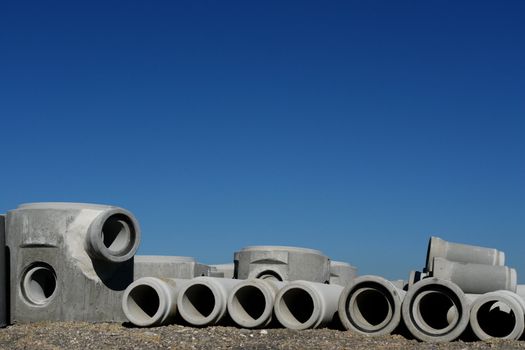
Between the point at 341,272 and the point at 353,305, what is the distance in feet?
49.7

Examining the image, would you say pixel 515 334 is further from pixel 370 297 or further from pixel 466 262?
pixel 466 262

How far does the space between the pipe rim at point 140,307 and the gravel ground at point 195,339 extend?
9.0 inches

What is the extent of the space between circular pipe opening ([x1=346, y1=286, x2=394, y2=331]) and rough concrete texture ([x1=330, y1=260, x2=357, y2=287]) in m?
12.9

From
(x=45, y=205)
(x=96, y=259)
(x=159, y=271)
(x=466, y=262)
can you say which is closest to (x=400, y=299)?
(x=466, y=262)

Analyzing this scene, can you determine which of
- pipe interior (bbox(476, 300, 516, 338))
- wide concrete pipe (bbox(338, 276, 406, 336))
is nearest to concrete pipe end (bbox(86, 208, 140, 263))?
wide concrete pipe (bbox(338, 276, 406, 336))

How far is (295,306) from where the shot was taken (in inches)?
588

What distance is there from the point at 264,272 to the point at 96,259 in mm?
7279

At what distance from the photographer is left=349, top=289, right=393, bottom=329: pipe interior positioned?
13.8 meters

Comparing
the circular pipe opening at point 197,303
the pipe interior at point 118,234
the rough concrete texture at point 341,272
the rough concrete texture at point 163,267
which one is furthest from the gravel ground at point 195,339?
the rough concrete texture at point 341,272

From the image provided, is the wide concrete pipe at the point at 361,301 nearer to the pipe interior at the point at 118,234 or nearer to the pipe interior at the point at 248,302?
Result: the pipe interior at the point at 248,302

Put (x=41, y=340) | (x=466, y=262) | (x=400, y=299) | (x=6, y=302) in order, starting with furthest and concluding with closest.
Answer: (x=466, y=262) → (x=6, y=302) → (x=400, y=299) → (x=41, y=340)

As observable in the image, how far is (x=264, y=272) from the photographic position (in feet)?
69.3

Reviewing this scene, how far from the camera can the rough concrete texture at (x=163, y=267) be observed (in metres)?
21.5

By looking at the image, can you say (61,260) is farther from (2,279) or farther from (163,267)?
(163,267)
